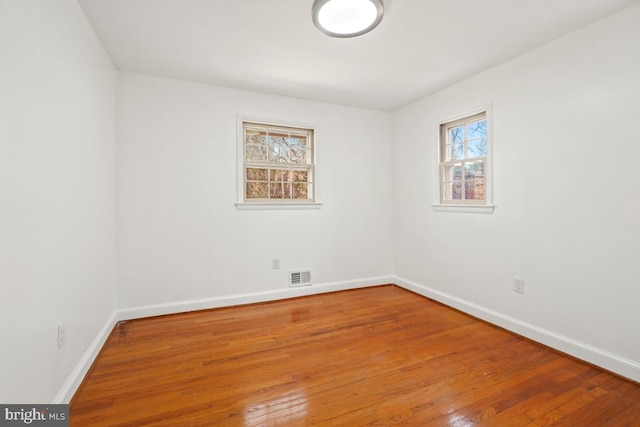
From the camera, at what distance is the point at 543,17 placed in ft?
6.98

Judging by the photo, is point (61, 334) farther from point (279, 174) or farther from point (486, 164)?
point (486, 164)

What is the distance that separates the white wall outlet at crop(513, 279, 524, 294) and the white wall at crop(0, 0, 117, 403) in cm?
349

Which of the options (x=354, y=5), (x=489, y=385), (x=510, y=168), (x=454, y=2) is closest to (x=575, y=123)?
(x=510, y=168)

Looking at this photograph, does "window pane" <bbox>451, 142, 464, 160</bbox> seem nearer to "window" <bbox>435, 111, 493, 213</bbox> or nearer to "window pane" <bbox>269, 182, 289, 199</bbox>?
"window" <bbox>435, 111, 493, 213</bbox>

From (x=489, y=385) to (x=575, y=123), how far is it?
210 cm

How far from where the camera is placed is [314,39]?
2.42 meters

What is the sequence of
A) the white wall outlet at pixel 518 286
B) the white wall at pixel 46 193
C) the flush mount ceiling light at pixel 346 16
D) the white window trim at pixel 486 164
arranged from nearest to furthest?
the white wall at pixel 46 193 → the flush mount ceiling light at pixel 346 16 → the white wall outlet at pixel 518 286 → the white window trim at pixel 486 164

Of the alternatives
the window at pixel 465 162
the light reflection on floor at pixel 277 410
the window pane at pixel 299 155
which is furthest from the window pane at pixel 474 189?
the light reflection on floor at pixel 277 410

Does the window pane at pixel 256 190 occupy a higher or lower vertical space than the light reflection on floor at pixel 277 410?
higher

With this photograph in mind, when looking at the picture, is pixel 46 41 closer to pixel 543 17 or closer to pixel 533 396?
pixel 543 17

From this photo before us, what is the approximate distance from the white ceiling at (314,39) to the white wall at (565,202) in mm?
246

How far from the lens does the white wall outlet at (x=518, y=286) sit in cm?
267

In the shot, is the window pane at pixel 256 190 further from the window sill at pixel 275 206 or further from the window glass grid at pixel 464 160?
the window glass grid at pixel 464 160

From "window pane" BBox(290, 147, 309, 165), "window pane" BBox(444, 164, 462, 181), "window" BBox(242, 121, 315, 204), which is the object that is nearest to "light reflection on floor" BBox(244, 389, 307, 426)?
"window" BBox(242, 121, 315, 204)
